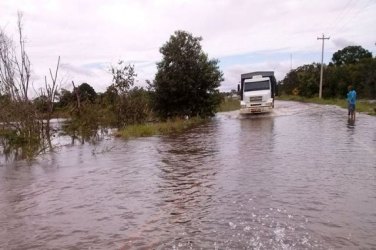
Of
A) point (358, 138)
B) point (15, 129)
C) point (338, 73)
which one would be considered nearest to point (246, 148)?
point (358, 138)

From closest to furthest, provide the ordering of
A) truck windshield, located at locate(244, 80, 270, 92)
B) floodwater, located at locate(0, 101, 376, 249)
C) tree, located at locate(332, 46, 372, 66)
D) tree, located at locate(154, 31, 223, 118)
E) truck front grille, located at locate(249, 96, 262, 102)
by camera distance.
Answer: floodwater, located at locate(0, 101, 376, 249) → tree, located at locate(154, 31, 223, 118) → truck front grille, located at locate(249, 96, 262, 102) → truck windshield, located at locate(244, 80, 270, 92) → tree, located at locate(332, 46, 372, 66)

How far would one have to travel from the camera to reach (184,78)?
88.6 ft

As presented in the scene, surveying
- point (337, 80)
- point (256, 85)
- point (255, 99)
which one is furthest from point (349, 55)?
point (255, 99)

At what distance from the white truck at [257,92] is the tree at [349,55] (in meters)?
65.3

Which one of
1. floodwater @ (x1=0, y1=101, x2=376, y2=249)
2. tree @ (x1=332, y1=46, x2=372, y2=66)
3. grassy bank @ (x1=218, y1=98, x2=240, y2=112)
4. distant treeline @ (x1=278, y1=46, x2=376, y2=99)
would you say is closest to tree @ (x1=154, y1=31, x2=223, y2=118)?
grassy bank @ (x1=218, y1=98, x2=240, y2=112)

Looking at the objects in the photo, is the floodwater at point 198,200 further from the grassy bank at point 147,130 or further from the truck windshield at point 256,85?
the truck windshield at point 256,85

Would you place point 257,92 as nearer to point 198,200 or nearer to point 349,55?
point 198,200

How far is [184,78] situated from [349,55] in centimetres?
7659

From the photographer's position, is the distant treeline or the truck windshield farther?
the distant treeline

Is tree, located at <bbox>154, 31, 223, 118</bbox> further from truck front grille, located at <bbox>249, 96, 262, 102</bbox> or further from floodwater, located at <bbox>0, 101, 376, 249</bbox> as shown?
floodwater, located at <bbox>0, 101, 376, 249</bbox>

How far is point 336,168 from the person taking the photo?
29.6ft

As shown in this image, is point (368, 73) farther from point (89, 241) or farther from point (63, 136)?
point (89, 241)

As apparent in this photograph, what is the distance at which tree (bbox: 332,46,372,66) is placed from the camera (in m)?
91.8

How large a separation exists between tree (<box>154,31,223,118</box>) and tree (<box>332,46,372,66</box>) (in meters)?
70.3
